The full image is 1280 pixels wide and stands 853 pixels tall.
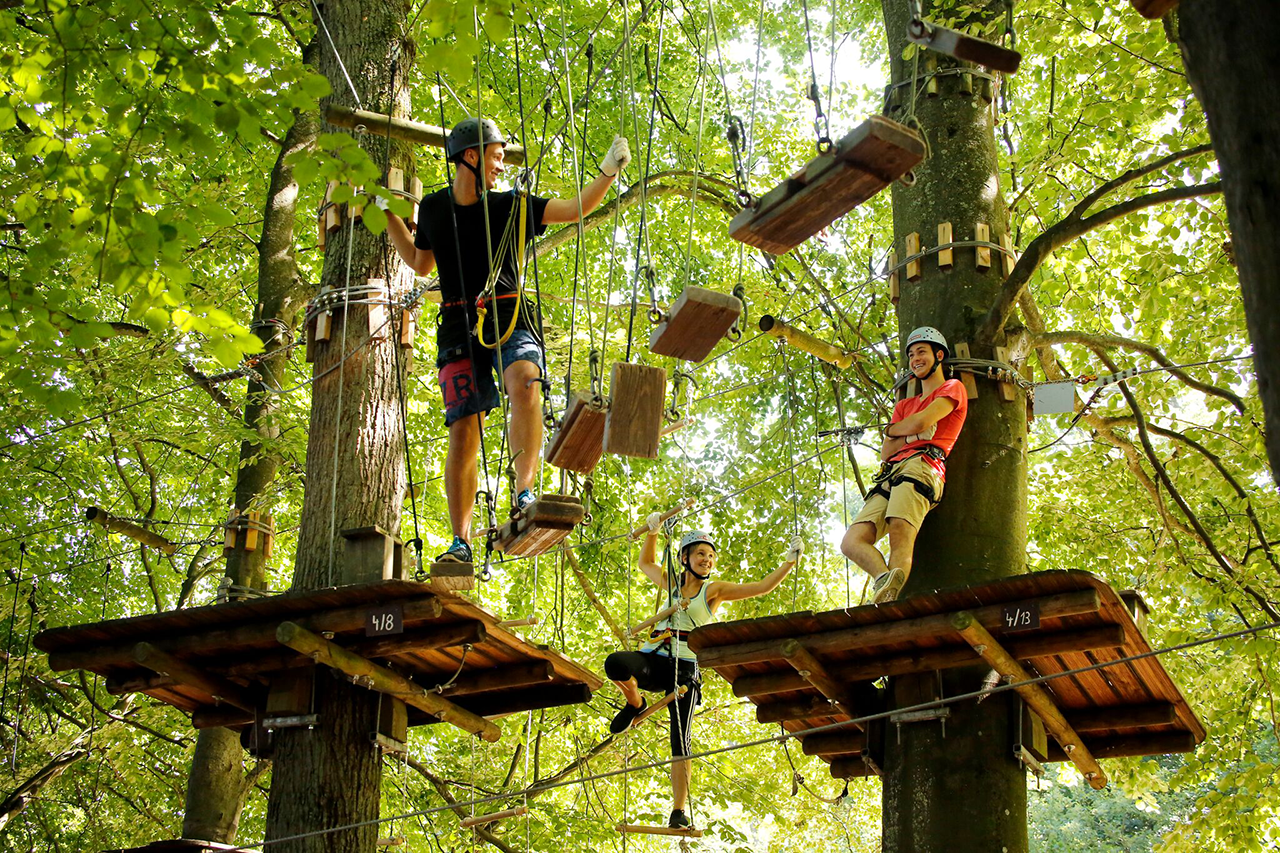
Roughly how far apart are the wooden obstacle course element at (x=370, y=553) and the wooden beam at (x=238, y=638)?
0.78 ft

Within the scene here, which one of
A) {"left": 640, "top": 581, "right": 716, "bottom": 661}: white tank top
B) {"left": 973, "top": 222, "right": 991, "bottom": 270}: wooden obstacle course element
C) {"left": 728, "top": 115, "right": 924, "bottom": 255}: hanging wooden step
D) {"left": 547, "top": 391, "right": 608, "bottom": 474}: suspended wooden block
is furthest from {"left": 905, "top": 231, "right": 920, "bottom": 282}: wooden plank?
{"left": 640, "top": 581, "right": 716, "bottom": 661}: white tank top

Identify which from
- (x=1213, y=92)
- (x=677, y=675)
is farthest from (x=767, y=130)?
(x=1213, y=92)

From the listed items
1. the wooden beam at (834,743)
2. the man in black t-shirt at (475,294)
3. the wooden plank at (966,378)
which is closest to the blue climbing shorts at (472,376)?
the man in black t-shirt at (475,294)

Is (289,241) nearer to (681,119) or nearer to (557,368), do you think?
(557,368)

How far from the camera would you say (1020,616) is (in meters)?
4.29

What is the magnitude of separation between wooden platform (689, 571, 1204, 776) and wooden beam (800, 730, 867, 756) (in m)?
0.02

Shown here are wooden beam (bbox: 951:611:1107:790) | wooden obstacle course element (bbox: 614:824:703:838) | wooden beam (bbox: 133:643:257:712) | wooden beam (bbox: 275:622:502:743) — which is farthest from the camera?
wooden obstacle course element (bbox: 614:824:703:838)

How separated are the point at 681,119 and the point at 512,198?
6037 mm

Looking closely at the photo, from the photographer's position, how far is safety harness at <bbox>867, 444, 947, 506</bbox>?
508 cm

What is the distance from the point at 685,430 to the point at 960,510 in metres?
5.42

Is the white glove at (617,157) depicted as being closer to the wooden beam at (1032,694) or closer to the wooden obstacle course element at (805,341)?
the wooden obstacle course element at (805,341)

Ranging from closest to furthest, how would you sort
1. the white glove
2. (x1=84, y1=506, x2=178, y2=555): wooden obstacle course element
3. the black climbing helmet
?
the white glove
the black climbing helmet
(x1=84, y1=506, x2=178, y2=555): wooden obstacle course element

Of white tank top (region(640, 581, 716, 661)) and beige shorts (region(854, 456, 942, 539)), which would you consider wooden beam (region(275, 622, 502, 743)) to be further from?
beige shorts (region(854, 456, 942, 539))

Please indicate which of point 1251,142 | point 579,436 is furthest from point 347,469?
point 1251,142
